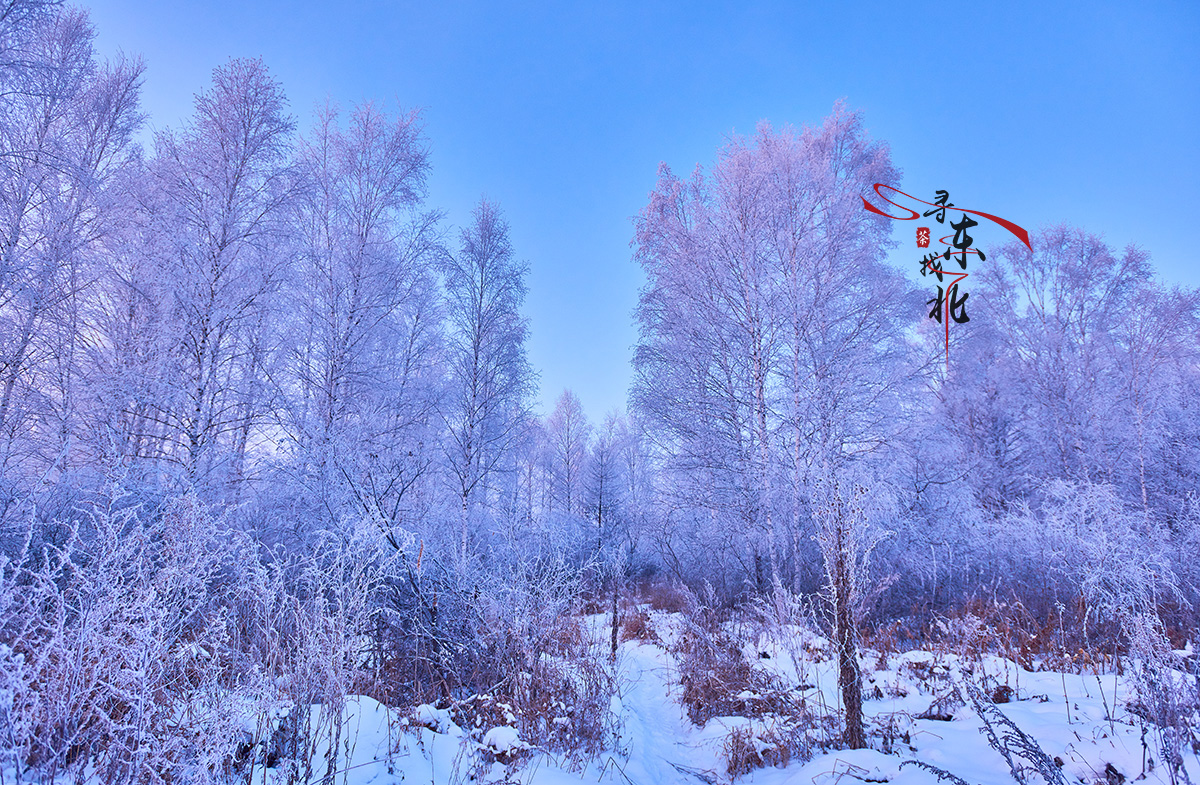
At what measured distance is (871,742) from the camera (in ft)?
10.8

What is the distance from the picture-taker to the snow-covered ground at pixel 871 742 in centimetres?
265

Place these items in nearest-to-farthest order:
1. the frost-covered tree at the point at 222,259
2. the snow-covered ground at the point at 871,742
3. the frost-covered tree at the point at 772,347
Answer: the snow-covered ground at the point at 871,742, the frost-covered tree at the point at 222,259, the frost-covered tree at the point at 772,347

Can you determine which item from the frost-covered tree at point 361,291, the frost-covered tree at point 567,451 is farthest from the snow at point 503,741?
the frost-covered tree at point 567,451

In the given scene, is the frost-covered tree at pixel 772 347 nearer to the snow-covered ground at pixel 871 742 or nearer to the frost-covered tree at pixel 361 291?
the snow-covered ground at pixel 871 742

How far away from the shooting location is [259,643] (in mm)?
3834

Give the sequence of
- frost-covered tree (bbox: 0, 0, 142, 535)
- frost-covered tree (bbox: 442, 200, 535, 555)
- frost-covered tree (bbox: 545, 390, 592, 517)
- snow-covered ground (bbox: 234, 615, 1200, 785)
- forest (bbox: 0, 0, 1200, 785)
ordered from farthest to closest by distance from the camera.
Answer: frost-covered tree (bbox: 545, 390, 592, 517)
frost-covered tree (bbox: 442, 200, 535, 555)
frost-covered tree (bbox: 0, 0, 142, 535)
forest (bbox: 0, 0, 1200, 785)
snow-covered ground (bbox: 234, 615, 1200, 785)

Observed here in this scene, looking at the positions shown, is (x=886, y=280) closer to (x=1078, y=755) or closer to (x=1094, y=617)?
(x=1094, y=617)

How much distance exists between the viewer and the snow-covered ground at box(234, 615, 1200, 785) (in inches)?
104

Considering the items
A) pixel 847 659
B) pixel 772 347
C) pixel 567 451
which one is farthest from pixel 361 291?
pixel 567 451

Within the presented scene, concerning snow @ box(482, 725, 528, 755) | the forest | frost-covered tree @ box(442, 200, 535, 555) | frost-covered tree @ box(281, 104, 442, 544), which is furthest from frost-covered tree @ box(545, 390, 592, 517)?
snow @ box(482, 725, 528, 755)

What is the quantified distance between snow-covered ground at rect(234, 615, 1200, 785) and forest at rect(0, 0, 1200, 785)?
5 centimetres

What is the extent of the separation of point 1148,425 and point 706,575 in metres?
10.9

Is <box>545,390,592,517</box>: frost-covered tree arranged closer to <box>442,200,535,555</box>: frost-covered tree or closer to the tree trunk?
<box>442,200,535,555</box>: frost-covered tree

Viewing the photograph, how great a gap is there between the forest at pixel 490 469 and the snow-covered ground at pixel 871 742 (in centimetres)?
5
